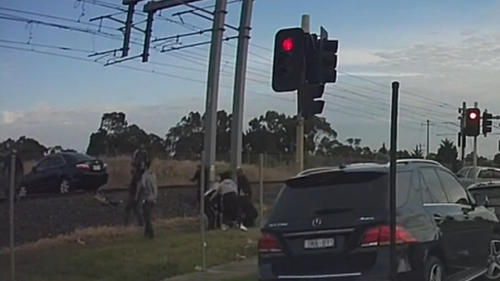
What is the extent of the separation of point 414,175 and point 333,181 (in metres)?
0.94

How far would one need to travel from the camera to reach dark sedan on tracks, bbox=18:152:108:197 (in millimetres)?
24891

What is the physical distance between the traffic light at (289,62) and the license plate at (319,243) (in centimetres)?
412

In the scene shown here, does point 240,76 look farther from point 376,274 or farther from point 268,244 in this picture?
point 376,274

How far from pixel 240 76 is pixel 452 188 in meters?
13.0

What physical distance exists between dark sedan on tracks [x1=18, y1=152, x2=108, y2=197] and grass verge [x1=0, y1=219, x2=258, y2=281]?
24.8 feet

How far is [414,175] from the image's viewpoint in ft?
31.6


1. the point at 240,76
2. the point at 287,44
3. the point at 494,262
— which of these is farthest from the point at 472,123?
the point at 494,262

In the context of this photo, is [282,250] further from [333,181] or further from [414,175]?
[414,175]

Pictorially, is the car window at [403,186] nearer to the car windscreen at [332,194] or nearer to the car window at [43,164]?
the car windscreen at [332,194]

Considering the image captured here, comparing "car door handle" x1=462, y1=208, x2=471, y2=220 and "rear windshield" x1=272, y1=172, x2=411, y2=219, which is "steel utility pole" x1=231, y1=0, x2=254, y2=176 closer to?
"car door handle" x1=462, y1=208, x2=471, y2=220

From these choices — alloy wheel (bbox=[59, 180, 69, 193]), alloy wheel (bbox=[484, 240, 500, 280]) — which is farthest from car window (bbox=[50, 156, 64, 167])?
alloy wheel (bbox=[484, 240, 500, 280])

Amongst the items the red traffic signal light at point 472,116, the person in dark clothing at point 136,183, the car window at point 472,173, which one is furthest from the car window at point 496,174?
the person in dark clothing at point 136,183

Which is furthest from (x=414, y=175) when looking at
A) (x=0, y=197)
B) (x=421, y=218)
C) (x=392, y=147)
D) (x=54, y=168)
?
(x=54, y=168)

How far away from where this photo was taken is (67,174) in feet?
84.6
